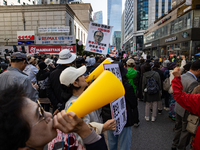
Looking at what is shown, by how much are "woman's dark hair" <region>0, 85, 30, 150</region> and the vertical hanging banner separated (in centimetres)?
448

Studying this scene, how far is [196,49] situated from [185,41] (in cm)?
256

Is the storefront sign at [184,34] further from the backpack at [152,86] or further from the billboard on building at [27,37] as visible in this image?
the billboard on building at [27,37]

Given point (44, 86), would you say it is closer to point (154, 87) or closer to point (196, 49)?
point (154, 87)

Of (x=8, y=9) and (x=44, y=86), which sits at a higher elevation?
(x=8, y=9)

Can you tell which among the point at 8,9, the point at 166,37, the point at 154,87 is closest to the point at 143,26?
the point at 166,37

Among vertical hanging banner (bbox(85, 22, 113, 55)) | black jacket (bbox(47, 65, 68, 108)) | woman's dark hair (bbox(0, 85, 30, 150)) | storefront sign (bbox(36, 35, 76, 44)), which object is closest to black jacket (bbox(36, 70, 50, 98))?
A: black jacket (bbox(47, 65, 68, 108))

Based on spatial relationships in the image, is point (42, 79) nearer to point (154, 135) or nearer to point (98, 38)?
point (98, 38)

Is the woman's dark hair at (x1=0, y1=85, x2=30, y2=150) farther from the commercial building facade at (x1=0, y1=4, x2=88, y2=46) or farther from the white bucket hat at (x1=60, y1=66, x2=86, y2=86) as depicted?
the commercial building facade at (x1=0, y1=4, x2=88, y2=46)

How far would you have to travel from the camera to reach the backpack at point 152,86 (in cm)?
486

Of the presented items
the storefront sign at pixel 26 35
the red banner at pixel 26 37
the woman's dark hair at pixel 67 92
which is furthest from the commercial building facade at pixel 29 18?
the woman's dark hair at pixel 67 92

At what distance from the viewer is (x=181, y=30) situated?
2478cm

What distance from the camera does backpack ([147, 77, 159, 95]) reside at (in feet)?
15.9

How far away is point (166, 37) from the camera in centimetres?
3134

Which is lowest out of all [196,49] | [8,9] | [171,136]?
[171,136]
